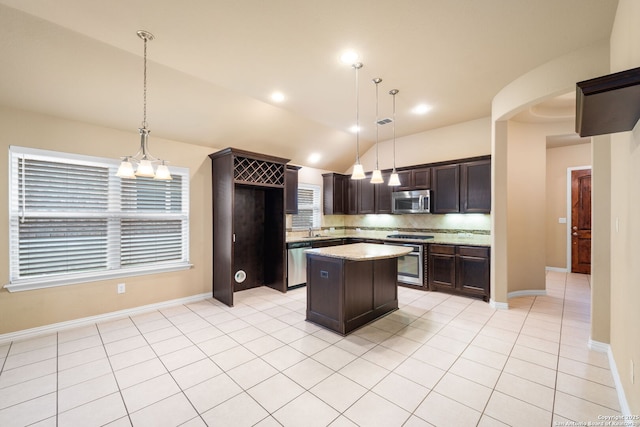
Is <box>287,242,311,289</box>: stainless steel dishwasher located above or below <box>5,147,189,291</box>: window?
below

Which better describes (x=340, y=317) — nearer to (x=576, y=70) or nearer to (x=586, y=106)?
(x=586, y=106)

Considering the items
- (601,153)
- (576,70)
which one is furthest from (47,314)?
(576,70)

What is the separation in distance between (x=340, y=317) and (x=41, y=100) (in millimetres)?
4086

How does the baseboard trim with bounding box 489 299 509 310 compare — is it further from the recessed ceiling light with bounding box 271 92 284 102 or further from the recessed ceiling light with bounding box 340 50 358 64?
the recessed ceiling light with bounding box 271 92 284 102

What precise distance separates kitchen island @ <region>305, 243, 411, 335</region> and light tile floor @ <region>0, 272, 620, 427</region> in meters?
0.17

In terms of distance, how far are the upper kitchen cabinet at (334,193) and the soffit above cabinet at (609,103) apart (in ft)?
15.8

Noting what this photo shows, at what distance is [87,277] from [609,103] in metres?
4.99

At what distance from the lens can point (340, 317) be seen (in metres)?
3.11


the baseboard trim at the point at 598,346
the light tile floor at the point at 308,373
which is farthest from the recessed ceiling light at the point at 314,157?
the baseboard trim at the point at 598,346

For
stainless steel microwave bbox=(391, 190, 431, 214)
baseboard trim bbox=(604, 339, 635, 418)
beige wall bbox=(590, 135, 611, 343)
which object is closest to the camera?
baseboard trim bbox=(604, 339, 635, 418)

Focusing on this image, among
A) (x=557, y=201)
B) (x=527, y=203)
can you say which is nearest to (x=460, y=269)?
(x=527, y=203)

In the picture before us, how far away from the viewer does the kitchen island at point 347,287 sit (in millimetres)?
3090

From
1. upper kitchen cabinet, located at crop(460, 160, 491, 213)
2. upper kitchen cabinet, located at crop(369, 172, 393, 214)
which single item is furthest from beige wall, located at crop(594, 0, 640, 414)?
upper kitchen cabinet, located at crop(369, 172, 393, 214)

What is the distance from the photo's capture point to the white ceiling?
217cm
